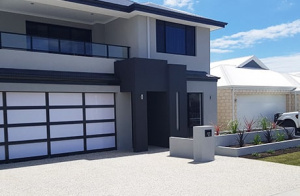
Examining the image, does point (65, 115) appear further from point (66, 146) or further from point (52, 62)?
point (52, 62)

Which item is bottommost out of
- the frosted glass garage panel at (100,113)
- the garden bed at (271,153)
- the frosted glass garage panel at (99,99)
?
the garden bed at (271,153)

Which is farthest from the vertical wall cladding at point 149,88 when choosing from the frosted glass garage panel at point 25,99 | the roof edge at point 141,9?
the frosted glass garage panel at point 25,99

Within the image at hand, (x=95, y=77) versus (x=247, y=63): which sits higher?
(x=247, y=63)

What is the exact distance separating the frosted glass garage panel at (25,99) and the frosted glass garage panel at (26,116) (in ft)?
0.90

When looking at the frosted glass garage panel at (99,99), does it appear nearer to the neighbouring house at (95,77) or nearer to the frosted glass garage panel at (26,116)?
the neighbouring house at (95,77)

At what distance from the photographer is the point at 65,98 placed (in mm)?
12078

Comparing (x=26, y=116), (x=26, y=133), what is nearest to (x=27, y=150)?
(x=26, y=133)

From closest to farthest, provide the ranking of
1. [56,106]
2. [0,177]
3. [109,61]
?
[0,177] → [56,106] → [109,61]

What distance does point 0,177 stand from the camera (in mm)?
8656

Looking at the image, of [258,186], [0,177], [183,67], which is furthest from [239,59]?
[0,177]

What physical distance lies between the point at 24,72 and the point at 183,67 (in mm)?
7119

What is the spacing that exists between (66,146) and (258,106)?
1378 centimetres

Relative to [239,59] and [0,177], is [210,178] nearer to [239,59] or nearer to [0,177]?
[0,177]

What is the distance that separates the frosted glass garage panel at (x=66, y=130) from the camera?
11.8 meters
